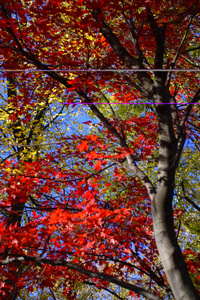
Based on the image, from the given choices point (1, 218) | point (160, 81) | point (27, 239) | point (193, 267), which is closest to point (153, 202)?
point (160, 81)

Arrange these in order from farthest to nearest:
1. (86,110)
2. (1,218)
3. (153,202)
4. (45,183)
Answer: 1. (86,110)
2. (1,218)
3. (45,183)
4. (153,202)

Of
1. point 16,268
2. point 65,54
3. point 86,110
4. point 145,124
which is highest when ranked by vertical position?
point 86,110

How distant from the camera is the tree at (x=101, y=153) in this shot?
364 cm

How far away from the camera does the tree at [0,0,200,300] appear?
3.64 meters

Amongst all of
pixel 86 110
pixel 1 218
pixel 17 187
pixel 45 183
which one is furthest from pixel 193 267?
pixel 86 110

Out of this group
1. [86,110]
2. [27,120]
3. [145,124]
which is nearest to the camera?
[145,124]

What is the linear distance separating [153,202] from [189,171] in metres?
6.52

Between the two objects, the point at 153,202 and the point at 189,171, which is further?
the point at 189,171

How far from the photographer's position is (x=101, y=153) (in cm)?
614

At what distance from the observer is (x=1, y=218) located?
8047 millimetres

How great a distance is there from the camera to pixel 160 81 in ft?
13.1

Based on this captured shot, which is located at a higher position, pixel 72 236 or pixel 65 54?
pixel 65 54

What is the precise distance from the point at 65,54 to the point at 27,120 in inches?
142

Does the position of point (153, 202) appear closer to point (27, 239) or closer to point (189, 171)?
point (27, 239)
